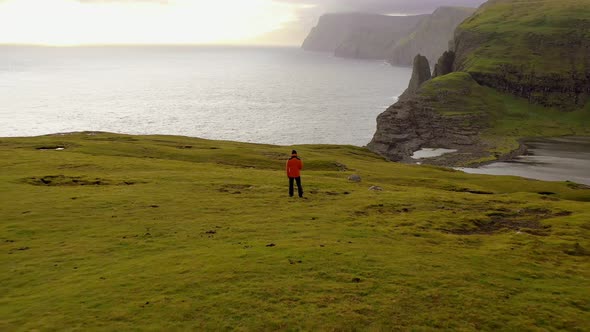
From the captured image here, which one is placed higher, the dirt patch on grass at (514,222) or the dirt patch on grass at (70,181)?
the dirt patch on grass at (70,181)

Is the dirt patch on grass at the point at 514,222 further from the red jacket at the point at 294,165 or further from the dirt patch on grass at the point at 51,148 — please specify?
the dirt patch on grass at the point at 51,148

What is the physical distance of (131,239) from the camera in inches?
1153

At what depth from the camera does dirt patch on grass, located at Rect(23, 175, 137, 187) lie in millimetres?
45469

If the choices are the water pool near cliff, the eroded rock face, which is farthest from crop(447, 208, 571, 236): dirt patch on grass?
the eroded rock face

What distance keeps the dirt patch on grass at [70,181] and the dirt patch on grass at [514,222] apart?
31.4m

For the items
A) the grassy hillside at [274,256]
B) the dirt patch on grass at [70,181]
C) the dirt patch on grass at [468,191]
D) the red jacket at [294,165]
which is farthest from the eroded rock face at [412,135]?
the red jacket at [294,165]

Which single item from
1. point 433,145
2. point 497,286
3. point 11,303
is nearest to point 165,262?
point 11,303

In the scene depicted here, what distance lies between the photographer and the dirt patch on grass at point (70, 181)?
1790 inches

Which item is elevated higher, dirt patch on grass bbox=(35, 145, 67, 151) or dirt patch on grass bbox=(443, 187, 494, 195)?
dirt patch on grass bbox=(35, 145, 67, 151)

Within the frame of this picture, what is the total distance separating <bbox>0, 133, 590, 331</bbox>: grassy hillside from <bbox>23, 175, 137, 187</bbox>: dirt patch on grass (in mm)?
187

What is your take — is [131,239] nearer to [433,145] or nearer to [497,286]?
[497,286]

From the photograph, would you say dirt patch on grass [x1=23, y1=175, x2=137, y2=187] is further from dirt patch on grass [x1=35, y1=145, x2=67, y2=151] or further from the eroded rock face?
the eroded rock face

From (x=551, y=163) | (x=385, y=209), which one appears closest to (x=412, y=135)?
(x=551, y=163)

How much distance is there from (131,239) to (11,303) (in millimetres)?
9106
